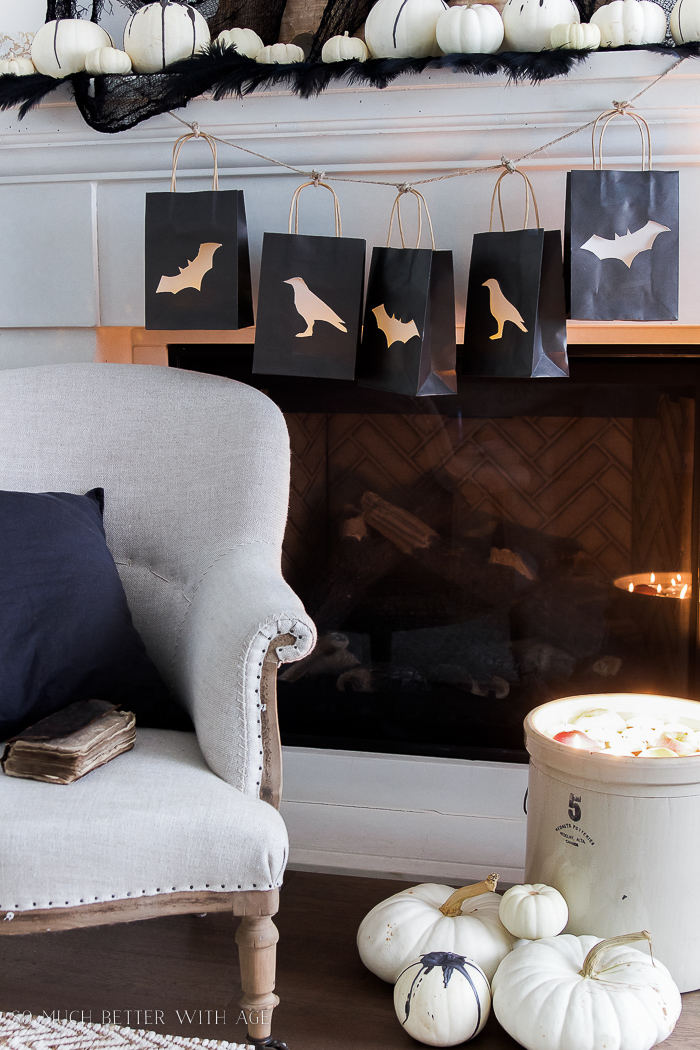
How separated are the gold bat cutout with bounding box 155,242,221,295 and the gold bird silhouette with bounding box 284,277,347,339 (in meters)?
0.14

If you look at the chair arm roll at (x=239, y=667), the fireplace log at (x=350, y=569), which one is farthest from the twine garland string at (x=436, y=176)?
the chair arm roll at (x=239, y=667)

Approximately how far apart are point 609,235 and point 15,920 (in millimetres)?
1261

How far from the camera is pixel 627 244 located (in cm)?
140

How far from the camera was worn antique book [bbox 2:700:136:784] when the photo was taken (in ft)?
3.33

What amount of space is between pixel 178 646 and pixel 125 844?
14.9 inches

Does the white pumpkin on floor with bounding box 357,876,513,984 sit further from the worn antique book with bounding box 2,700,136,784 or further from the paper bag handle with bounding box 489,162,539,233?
the paper bag handle with bounding box 489,162,539,233

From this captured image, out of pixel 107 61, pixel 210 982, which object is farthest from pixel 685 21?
pixel 210 982

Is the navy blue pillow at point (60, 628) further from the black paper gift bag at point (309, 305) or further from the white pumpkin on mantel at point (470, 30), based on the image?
the white pumpkin on mantel at point (470, 30)

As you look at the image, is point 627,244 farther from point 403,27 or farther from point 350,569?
point 350,569

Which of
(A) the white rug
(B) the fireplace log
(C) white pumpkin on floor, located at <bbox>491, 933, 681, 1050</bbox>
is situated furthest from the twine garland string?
(A) the white rug

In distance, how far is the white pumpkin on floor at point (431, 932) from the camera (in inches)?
47.8

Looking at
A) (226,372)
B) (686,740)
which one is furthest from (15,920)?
(226,372)

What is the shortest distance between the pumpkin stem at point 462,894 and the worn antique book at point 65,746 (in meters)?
0.52

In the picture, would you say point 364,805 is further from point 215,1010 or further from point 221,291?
point 221,291
